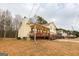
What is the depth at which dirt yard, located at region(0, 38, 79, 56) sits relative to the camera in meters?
3.94

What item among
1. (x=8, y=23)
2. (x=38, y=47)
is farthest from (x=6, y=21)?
(x=38, y=47)

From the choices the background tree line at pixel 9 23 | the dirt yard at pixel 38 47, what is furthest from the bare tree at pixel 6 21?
the dirt yard at pixel 38 47

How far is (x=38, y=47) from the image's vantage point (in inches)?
156

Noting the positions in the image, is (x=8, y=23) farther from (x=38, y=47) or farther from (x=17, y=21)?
(x=38, y=47)

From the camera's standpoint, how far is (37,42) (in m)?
3.97

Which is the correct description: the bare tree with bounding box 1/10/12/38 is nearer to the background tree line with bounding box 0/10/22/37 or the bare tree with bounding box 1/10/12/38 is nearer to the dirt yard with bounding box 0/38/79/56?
the background tree line with bounding box 0/10/22/37

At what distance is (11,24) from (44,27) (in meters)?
0.32

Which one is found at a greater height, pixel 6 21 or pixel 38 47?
pixel 6 21

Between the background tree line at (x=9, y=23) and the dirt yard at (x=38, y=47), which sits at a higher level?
the background tree line at (x=9, y=23)

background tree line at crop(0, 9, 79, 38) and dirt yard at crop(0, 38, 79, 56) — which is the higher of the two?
background tree line at crop(0, 9, 79, 38)

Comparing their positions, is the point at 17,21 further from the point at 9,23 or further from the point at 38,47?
the point at 38,47

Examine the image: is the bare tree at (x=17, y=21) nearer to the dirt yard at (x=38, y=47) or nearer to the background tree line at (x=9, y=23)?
the background tree line at (x=9, y=23)

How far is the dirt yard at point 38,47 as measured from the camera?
3.94 m

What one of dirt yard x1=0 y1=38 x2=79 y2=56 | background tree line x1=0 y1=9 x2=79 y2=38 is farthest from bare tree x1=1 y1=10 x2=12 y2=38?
dirt yard x1=0 y1=38 x2=79 y2=56
